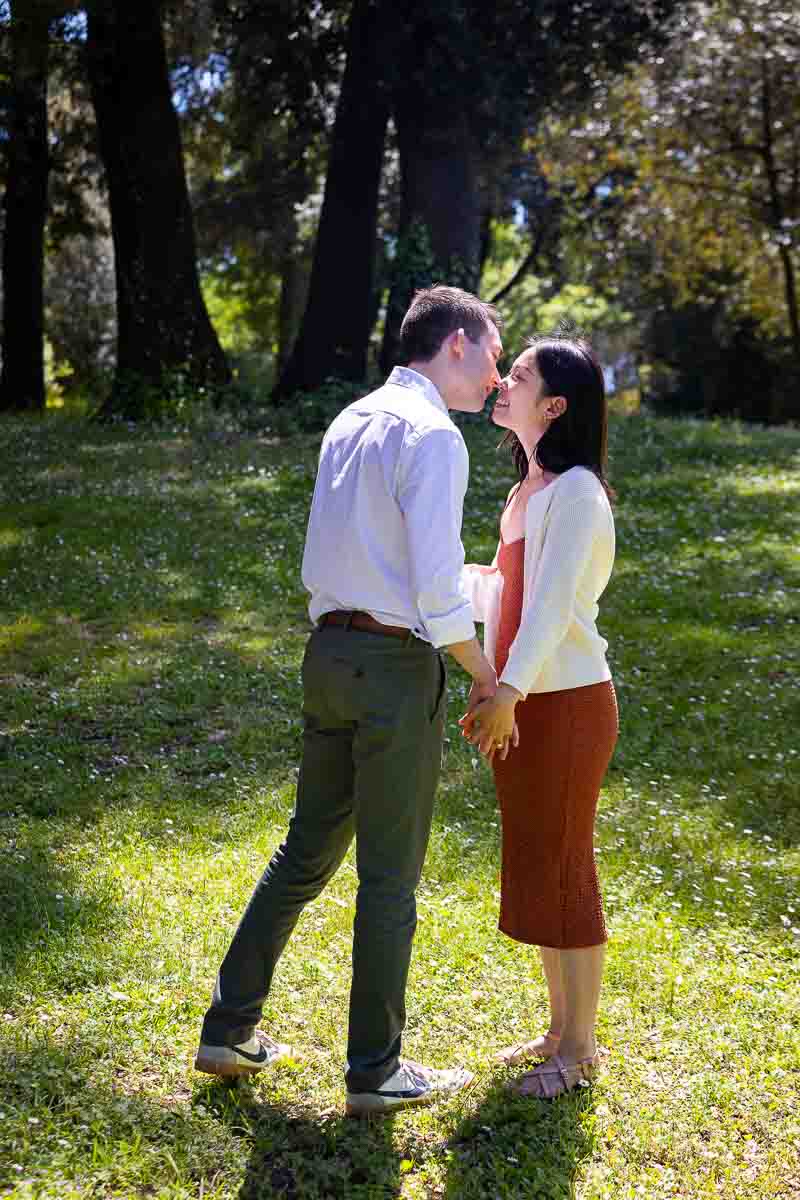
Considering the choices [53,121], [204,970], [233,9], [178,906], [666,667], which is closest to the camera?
[204,970]

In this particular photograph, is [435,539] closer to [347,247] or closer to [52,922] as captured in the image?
[52,922]

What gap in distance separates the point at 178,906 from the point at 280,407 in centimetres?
1147

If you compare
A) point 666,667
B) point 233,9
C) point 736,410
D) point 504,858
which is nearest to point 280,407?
point 233,9

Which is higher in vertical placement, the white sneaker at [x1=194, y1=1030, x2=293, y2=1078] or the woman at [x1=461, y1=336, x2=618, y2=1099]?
the woman at [x1=461, y1=336, x2=618, y2=1099]

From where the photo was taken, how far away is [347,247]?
54.0ft

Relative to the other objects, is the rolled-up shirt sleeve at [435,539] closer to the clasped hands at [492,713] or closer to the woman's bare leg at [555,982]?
the clasped hands at [492,713]

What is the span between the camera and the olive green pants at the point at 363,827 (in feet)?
11.4

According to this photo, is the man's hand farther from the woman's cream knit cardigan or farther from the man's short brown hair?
the man's short brown hair

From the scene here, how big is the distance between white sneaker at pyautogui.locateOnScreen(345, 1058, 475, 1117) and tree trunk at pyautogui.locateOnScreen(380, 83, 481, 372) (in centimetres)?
1300

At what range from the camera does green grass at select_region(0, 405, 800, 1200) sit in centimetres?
357

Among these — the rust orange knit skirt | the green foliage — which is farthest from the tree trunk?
the rust orange knit skirt

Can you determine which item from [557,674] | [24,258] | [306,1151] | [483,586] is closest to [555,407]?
[483,586]

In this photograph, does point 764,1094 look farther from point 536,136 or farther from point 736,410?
point 736,410

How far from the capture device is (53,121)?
2147 centimetres
